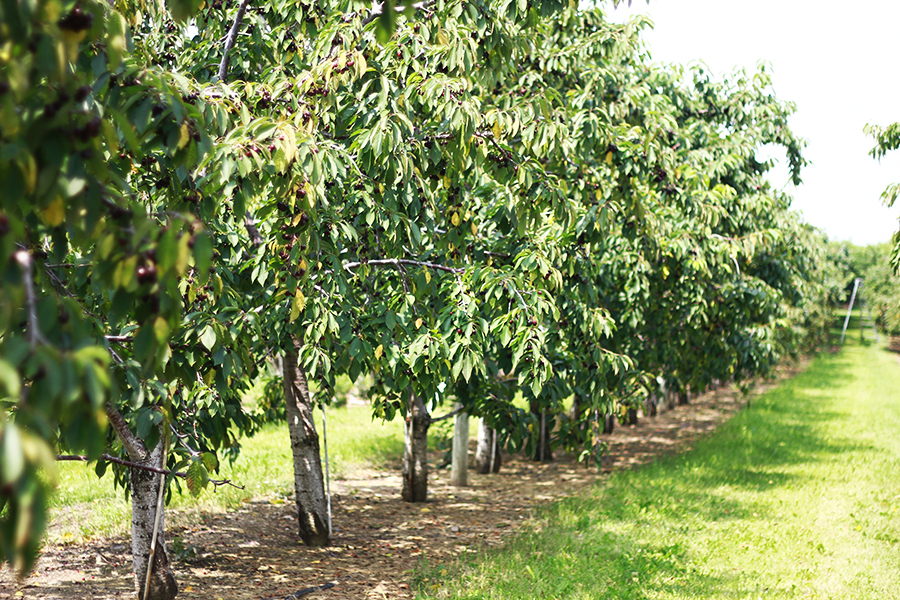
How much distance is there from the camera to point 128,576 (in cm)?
595

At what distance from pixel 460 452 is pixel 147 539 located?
20.1 ft

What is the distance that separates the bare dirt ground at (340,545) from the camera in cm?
580

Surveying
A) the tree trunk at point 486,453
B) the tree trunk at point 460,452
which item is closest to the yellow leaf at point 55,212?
the tree trunk at point 460,452

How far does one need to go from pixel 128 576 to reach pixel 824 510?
27.3ft

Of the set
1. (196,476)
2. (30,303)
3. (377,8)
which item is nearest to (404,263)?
(377,8)

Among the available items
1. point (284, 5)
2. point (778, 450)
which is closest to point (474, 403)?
point (284, 5)

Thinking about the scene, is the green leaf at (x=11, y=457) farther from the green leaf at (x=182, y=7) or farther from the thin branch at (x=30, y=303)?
the green leaf at (x=182, y=7)

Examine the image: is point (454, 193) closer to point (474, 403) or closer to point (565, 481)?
point (474, 403)

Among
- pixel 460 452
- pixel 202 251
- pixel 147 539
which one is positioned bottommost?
pixel 460 452

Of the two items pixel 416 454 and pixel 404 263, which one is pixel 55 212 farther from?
pixel 416 454

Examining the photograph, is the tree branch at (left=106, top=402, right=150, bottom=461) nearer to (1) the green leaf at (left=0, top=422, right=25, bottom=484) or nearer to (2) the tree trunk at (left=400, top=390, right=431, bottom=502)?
(1) the green leaf at (left=0, top=422, right=25, bottom=484)

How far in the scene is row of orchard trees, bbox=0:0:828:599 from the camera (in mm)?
1775

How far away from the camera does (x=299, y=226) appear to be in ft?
13.8

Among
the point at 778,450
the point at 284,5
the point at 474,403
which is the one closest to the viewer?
the point at 284,5
